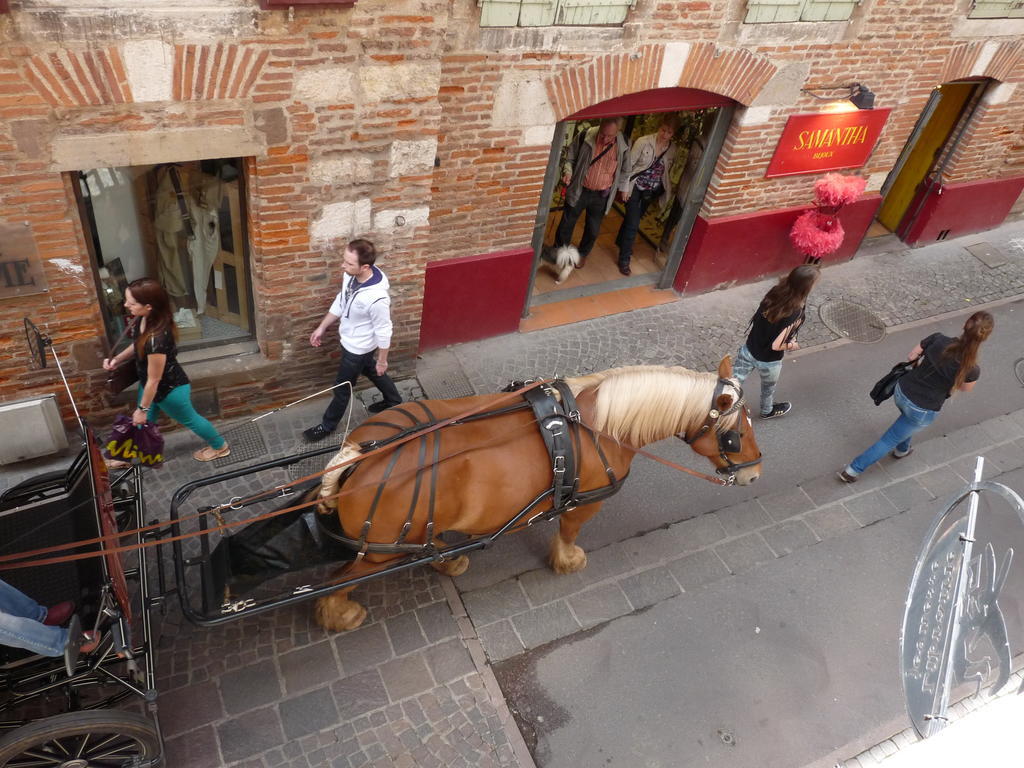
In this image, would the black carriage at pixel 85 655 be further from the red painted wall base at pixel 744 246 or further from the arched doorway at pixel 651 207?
the red painted wall base at pixel 744 246

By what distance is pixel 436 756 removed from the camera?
4.34m

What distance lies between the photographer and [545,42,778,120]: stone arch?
598cm

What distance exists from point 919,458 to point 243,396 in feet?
19.8

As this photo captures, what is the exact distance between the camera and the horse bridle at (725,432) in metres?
4.38

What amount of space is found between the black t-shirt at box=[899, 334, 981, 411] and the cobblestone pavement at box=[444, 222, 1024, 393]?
192cm

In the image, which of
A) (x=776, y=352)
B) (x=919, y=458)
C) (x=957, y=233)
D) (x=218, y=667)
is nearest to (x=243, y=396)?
(x=218, y=667)

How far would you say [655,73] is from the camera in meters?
6.23

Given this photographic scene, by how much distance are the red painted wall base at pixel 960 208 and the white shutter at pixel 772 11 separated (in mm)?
4050

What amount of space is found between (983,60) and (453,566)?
771 centimetres

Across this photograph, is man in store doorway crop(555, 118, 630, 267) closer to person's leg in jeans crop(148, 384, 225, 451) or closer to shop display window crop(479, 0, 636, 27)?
shop display window crop(479, 0, 636, 27)

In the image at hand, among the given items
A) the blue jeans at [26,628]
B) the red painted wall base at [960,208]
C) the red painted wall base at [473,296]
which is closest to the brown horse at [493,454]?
the blue jeans at [26,628]

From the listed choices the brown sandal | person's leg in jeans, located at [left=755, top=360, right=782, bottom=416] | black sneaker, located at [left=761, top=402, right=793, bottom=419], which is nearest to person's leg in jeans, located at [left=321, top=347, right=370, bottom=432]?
the brown sandal

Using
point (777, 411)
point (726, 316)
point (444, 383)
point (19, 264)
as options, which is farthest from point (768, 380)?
point (19, 264)

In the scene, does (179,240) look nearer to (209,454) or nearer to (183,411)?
(183,411)
